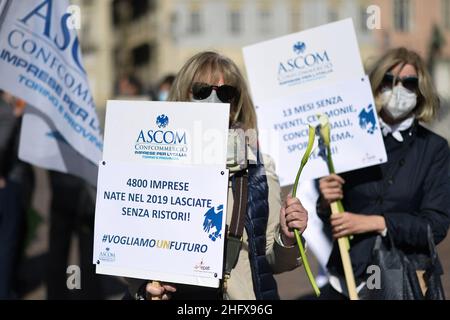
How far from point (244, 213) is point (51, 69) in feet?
6.19

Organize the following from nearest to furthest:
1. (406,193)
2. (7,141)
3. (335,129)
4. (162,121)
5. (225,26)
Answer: (162,121)
(406,193)
(335,129)
(7,141)
(225,26)

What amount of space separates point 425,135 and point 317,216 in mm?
672

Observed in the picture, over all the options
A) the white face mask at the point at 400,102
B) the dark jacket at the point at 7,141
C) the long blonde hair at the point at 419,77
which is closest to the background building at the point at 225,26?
the dark jacket at the point at 7,141

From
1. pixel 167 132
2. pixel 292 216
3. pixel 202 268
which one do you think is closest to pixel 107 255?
pixel 202 268

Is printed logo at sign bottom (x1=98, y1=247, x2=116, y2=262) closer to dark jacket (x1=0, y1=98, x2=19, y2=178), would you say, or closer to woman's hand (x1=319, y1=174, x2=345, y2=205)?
woman's hand (x1=319, y1=174, x2=345, y2=205)

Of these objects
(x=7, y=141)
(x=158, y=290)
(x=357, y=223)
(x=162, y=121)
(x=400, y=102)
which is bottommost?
(x=158, y=290)

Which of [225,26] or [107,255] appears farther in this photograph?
[225,26]

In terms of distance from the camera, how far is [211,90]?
349cm

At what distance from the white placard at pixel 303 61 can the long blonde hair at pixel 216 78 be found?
0.76m

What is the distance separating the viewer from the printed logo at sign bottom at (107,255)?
11.0 ft

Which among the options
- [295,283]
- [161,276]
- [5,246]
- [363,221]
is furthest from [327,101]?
[5,246]

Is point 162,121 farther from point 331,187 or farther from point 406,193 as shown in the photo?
point 406,193
